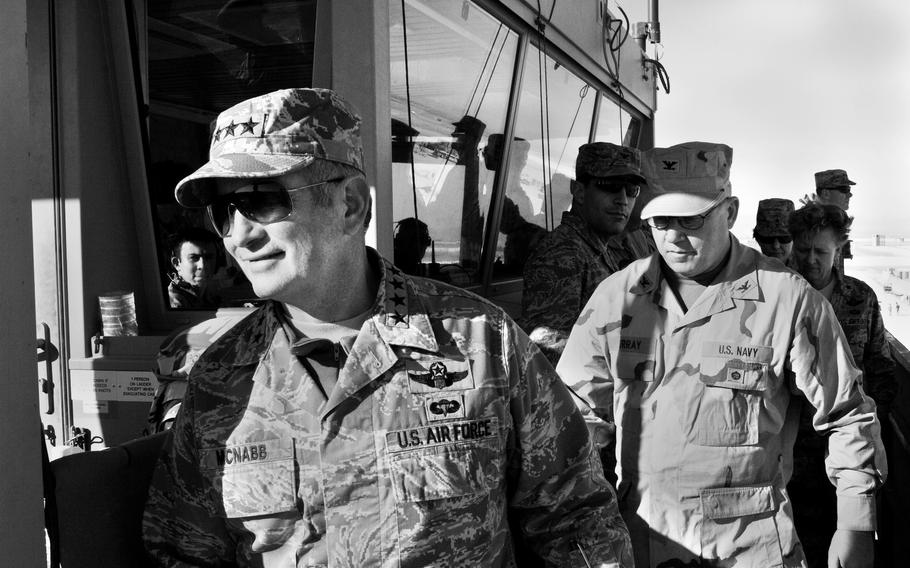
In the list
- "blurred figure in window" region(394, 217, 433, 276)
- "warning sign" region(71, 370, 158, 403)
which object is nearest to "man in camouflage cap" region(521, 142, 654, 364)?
"blurred figure in window" region(394, 217, 433, 276)

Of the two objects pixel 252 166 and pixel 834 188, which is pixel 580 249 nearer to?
pixel 252 166

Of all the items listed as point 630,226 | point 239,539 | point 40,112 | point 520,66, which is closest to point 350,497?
point 239,539

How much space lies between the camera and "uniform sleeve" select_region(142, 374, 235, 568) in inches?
63.0

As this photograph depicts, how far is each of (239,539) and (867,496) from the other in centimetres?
168

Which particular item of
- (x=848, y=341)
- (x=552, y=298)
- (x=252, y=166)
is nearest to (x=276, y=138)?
(x=252, y=166)

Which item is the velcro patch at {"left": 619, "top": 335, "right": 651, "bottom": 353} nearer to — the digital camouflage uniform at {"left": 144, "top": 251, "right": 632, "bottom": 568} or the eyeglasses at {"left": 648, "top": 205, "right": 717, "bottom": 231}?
the eyeglasses at {"left": 648, "top": 205, "right": 717, "bottom": 231}

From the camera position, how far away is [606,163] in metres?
4.43

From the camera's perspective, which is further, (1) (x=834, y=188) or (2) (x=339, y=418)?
(1) (x=834, y=188)

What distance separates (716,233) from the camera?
261 cm

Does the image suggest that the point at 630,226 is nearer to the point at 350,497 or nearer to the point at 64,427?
the point at 64,427

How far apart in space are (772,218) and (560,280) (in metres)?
3.02

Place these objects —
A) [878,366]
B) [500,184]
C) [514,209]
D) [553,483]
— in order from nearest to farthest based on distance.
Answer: [553,483] < [878,366] < [500,184] < [514,209]

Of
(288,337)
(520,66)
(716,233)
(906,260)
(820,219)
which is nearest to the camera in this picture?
(288,337)

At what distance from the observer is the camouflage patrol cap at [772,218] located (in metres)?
6.27
